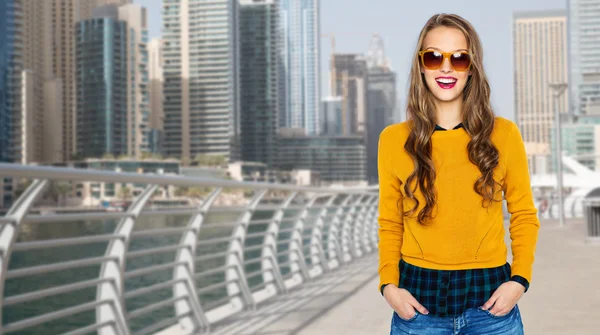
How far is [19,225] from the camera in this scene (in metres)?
3.12

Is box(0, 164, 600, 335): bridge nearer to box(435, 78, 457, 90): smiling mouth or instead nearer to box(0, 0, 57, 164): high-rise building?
box(435, 78, 457, 90): smiling mouth

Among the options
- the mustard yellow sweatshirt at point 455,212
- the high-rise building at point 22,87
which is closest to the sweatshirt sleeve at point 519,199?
the mustard yellow sweatshirt at point 455,212

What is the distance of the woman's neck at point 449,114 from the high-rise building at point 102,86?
152693mm

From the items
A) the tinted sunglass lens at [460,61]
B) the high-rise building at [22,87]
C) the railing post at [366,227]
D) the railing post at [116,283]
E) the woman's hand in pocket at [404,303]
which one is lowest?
the railing post at [366,227]

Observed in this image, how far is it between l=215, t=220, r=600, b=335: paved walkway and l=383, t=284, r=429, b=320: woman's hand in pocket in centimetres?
344

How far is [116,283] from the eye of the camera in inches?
160

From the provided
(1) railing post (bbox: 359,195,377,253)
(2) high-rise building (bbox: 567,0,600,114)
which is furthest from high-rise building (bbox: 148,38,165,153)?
(1) railing post (bbox: 359,195,377,253)

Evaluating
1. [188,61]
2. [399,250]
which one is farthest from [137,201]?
[188,61]

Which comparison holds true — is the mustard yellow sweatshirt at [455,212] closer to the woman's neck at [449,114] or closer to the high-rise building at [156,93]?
the woman's neck at [449,114]

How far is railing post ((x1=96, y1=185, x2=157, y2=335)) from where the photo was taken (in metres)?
4.03

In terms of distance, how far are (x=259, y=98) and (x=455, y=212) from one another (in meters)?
186

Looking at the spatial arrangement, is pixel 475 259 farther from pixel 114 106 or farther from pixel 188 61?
pixel 188 61

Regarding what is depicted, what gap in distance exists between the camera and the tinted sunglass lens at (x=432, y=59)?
1.66 metres

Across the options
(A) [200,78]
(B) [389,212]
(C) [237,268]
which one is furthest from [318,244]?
(A) [200,78]
